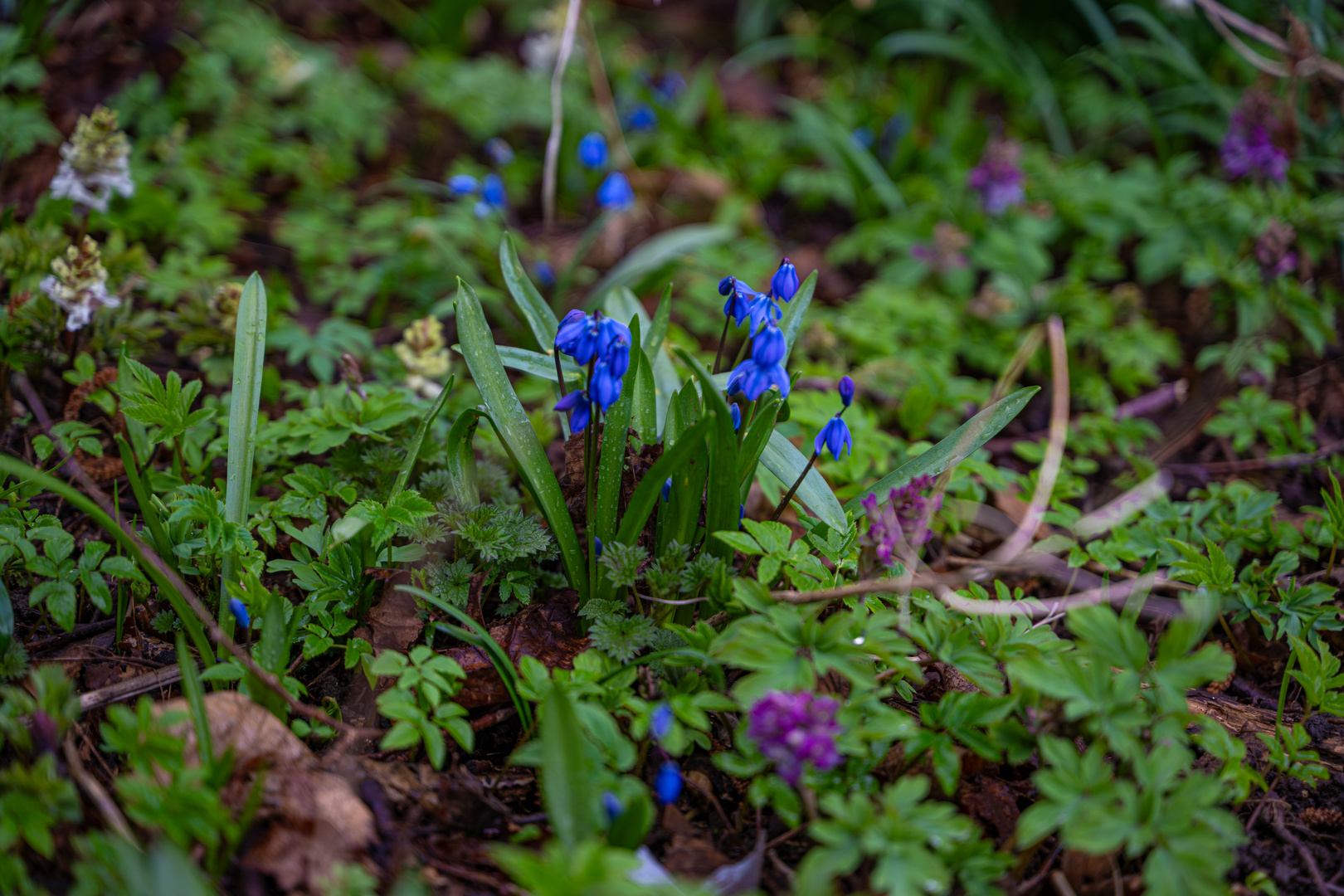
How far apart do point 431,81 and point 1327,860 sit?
441 centimetres

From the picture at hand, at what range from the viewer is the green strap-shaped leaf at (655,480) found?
1537mm

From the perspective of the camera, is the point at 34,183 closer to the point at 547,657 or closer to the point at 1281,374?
the point at 547,657

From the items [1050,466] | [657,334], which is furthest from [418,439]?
[1050,466]

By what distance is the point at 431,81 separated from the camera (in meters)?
4.06

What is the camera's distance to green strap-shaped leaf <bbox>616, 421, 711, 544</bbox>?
1537 mm

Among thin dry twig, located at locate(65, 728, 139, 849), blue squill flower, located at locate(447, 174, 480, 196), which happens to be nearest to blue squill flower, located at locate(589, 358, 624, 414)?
thin dry twig, located at locate(65, 728, 139, 849)

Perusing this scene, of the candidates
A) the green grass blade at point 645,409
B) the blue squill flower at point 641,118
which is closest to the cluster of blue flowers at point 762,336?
the green grass blade at point 645,409

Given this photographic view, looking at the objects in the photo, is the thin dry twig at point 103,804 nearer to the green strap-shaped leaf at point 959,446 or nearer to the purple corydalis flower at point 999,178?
the green strap-shaped leaf at point 959,446

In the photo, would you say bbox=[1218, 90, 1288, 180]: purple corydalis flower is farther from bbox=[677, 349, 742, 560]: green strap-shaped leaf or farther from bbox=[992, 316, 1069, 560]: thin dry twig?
bbox=[677, 349, 742, 560]: green strap-shaped leaf

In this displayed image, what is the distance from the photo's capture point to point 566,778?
1263mm

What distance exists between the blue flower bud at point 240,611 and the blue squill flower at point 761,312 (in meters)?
1.13

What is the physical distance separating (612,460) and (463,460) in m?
0.36

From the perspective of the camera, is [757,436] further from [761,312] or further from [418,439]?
[418,439]

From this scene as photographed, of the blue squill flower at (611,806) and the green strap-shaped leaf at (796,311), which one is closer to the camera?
the blue squill flower at (611,806)
